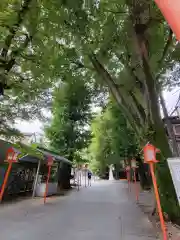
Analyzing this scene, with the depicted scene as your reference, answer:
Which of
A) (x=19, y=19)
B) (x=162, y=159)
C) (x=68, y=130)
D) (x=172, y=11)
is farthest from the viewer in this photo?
(x=68, y=130)

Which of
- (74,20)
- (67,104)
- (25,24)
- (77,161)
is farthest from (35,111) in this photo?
(77,161)

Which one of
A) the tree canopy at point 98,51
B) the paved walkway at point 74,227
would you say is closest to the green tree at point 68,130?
the tree canopy at point 98,51

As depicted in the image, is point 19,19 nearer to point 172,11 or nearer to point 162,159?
point 172,11

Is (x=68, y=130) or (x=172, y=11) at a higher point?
(x=68, y=130)

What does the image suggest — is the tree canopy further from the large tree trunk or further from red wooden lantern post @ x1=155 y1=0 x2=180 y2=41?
red wooden lantern post @ x1=155 y1=0 x2=180 y2=41

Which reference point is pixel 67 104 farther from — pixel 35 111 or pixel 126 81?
pixel 126 81

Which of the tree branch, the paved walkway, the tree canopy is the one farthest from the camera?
the tree branch

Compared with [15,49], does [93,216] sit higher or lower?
lower

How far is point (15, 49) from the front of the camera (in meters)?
7.05

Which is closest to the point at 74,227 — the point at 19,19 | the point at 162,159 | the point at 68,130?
the point at 162,159

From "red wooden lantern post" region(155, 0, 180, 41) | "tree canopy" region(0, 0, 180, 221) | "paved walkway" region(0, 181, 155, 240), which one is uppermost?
"tree canopy" region(0, 0, 180, 221)

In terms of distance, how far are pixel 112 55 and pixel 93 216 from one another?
21.3ft

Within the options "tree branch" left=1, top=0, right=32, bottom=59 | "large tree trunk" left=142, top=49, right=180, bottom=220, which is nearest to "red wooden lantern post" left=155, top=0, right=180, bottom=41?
"large tree trunk" left=142, top=49, right=180, bottom=220

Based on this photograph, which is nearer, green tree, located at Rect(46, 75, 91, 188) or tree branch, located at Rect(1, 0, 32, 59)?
tree branch, located at Rect(1, 0, 32, 59)
